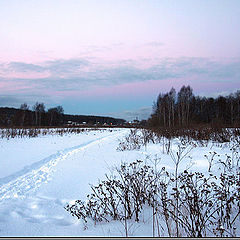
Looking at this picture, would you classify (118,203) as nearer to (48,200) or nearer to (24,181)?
(48,200)

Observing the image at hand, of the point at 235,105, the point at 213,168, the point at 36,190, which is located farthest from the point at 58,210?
the point at 235,105

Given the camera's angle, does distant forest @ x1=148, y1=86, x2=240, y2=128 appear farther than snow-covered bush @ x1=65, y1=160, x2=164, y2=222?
Yes

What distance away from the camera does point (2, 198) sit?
3.57m

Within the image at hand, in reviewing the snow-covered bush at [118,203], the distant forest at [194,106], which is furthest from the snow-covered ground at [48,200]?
the distant forest at [194,106]

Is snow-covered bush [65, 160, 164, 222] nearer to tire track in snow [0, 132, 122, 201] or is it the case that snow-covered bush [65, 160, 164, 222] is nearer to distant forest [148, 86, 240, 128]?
tire track in snow [0, 132, 122, 201]

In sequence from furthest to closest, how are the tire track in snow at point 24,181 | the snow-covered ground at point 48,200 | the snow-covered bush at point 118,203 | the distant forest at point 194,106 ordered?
1. the distant forest at point 194,106
2. the tire track in snow at point 24,181
3. the snow-covered bush at point 118,203
4. the snow-covered ground at point 48,200

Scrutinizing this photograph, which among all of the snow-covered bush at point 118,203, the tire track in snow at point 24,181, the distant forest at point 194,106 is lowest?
the tire track in snow at point 24,181

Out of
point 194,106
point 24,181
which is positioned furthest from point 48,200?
point 194,106

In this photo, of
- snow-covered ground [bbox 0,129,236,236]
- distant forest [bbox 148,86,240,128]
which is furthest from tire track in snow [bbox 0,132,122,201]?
distant forest [bbox 148,86,240,128]

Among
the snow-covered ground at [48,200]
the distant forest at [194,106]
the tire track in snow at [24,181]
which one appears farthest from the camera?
the distant forest at [194,106]

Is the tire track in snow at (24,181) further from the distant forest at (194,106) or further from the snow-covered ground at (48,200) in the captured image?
the distant forest at (194,106)

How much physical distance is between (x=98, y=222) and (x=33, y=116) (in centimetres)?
8192

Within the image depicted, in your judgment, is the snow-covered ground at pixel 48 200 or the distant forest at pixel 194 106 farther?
the distant forest at pixel 194 106

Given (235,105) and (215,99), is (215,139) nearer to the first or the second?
(235,105)
